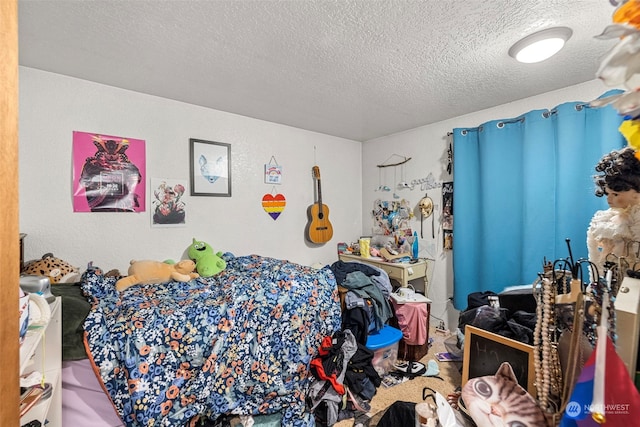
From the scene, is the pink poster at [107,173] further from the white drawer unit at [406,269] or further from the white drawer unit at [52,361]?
the white drawer unit at [406,269]

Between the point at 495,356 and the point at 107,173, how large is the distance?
2598mm

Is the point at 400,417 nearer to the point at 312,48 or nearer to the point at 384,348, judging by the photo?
the point at 384,348

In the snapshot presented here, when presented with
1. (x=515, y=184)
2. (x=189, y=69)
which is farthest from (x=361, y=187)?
(x=189, y=69)

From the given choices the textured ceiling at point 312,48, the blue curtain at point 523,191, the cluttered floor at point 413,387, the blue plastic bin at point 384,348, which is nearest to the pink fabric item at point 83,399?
the cluttered floor at point 413,387

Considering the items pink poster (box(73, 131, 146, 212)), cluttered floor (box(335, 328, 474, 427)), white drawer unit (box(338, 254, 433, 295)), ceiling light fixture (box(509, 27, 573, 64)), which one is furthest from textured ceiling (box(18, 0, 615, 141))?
cluttered floor (box(335, 328, 474, 427))

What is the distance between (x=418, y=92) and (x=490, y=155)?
2.97 ft

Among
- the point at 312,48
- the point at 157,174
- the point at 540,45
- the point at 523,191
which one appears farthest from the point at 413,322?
the point at 157,174

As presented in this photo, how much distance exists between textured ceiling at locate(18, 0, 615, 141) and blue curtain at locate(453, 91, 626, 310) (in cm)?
29

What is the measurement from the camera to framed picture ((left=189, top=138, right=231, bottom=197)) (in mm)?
2381

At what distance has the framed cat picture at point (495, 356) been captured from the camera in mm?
911

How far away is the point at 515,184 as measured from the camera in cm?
230

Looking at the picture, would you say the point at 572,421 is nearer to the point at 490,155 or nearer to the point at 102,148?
the point at 490,155

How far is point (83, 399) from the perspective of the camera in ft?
4.36

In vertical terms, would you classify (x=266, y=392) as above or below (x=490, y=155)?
below
